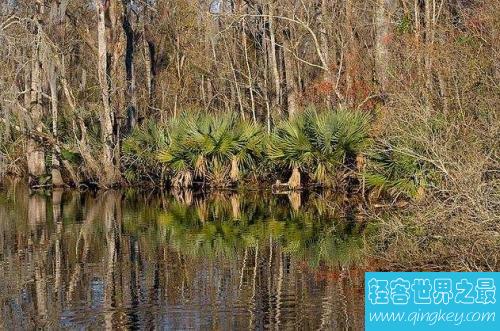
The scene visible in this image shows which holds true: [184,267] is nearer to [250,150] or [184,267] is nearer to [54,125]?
[250,150]

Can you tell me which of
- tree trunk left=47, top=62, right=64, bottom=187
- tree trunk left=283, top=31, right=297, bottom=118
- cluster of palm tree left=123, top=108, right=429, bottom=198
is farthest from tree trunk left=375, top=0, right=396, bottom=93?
tree trunk left=47, top=62, right=64, bottom=187

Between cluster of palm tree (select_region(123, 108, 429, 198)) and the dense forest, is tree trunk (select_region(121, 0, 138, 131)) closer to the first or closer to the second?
the dense forest

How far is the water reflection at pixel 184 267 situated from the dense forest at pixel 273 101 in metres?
2.19

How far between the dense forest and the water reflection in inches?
86.1

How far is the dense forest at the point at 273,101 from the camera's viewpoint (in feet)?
55.8

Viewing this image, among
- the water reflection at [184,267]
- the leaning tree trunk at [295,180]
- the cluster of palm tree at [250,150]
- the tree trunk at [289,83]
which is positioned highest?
the tree trunk at [289,83]

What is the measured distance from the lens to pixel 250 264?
13.8 meters

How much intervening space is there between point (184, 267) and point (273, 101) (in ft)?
78.8

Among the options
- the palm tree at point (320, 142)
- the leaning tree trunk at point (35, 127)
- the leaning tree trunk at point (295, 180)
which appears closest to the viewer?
the palm tree at point (320, 142)

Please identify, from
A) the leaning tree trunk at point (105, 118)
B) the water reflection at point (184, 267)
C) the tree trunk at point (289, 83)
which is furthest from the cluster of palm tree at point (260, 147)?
the tree trunk at point (289, 83)

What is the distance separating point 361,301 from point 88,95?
29.6m

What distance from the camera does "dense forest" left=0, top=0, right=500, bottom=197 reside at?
55.8 ft

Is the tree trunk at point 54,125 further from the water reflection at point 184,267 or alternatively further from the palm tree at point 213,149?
the water reflection at point 184,267

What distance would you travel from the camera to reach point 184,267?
13.7m
